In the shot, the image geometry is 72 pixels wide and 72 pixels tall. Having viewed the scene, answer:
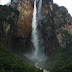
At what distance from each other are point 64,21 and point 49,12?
7.45 meters

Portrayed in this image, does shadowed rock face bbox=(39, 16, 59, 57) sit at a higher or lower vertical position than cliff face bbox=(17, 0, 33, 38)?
lower

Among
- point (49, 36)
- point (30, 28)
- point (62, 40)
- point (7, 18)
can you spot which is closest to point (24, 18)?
point (30, 28)

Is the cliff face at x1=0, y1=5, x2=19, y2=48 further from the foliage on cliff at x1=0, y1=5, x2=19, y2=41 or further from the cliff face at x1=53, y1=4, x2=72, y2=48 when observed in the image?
the cliff face at x1=53, y1=4, x2=72, y2=48

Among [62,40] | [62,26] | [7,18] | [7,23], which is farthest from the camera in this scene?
[62,26]

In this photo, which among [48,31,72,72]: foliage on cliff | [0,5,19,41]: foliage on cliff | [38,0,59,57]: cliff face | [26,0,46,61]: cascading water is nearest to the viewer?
[48,31,72,72]: foliage on cliff

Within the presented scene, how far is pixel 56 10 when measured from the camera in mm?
73500

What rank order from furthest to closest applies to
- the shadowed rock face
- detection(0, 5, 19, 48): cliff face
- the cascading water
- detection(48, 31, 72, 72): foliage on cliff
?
the cascading water
the shadowed rock face
detection(0, 5, 19, 48): cliff face
detection(48, 31, 72, 72): foliage on cliff

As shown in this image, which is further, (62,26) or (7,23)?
(62,26)

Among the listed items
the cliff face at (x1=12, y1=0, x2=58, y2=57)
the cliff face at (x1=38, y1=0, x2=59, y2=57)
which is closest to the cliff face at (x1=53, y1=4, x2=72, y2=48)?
the cliff face at (x1=38, y1=0, x2=59, y2=57)

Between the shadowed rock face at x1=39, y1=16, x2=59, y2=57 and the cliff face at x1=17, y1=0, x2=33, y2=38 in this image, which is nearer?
the cliff face at x1=17, y1=0, x2=33, y2=38

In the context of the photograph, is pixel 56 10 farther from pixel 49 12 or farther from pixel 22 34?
pixel 22 34

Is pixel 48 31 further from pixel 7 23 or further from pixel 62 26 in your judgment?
pixel 7 23

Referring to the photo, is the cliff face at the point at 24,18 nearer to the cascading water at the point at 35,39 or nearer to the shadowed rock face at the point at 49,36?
the cascading water at the point at 35,39

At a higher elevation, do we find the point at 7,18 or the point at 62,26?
the point at 7,18
